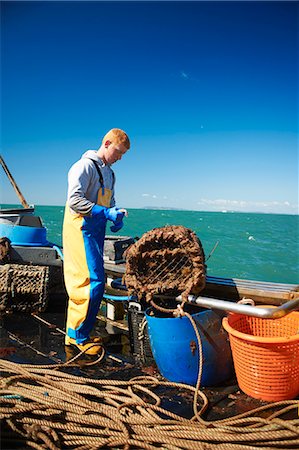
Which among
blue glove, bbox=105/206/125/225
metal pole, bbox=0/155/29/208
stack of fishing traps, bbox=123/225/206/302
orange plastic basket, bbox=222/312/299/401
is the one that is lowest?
orange plastic basket, bbox=222/312/299/401

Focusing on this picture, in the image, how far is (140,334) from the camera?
3256 mm

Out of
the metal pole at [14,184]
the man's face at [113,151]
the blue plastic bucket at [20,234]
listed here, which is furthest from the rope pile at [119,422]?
the metal pole at [14,184]

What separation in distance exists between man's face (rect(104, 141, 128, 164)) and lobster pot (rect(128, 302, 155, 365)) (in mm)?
1431

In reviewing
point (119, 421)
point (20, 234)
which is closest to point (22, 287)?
point (20, 234)

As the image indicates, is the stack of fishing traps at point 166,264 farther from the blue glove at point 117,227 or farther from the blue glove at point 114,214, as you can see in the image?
the blue glove at point 117,227

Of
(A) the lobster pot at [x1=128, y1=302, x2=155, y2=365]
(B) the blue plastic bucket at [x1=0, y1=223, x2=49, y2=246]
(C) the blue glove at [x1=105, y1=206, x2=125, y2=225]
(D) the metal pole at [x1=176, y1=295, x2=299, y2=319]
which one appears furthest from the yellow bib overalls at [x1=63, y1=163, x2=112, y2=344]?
(B) the blue plastic bucket at [x1=0, y1=223, x2=49, y2=246]

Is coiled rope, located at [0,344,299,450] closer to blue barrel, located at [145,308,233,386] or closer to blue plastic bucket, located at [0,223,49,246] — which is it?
blue barrel, located at [145,308,233,386]

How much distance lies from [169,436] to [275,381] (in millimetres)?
867

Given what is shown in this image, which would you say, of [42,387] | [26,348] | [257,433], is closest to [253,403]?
[257,433]

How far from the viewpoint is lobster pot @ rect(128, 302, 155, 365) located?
3.24 m

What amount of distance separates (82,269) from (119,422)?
4.96ft

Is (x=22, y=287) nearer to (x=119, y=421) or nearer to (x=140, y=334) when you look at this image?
(x=140, y=334)

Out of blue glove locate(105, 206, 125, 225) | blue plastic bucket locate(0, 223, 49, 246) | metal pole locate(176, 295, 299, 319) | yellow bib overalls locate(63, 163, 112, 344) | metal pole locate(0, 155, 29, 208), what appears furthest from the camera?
metal pole locate(0, 155, 29, 208)

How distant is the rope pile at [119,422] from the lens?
6.60 ft
